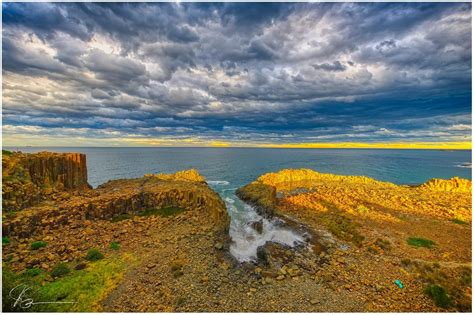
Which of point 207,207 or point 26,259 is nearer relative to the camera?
point 26,259

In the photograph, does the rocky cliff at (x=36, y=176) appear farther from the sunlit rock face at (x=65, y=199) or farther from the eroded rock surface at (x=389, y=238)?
the eroded rock surface at (x=389, y=238)

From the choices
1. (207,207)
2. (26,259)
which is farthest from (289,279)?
(26,259)

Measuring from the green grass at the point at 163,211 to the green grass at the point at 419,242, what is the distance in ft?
86.1

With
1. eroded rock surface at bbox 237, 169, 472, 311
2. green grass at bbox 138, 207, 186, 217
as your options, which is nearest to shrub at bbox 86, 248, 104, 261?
green grass at bbox 138, 207, 186, 217

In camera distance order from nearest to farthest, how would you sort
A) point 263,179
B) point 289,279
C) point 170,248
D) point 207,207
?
point 289,279 → point 170,248 → point 207,207 → point 263,179

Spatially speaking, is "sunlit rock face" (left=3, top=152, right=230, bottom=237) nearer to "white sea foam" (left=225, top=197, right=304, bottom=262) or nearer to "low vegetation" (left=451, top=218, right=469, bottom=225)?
"white sea foam" (left=225, top=197, right=304, bottom=262)

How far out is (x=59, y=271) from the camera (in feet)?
50.2

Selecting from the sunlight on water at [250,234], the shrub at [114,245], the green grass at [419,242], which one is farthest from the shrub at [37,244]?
the green grass at [419,242]

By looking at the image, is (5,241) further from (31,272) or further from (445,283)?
(445,283)

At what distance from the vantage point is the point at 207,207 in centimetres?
2798

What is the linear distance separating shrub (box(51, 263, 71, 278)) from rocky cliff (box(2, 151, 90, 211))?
10057mm

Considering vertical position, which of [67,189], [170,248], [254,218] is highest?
[67,189]

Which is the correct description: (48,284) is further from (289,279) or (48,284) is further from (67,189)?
(67,189)

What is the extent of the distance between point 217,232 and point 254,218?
15.0m
